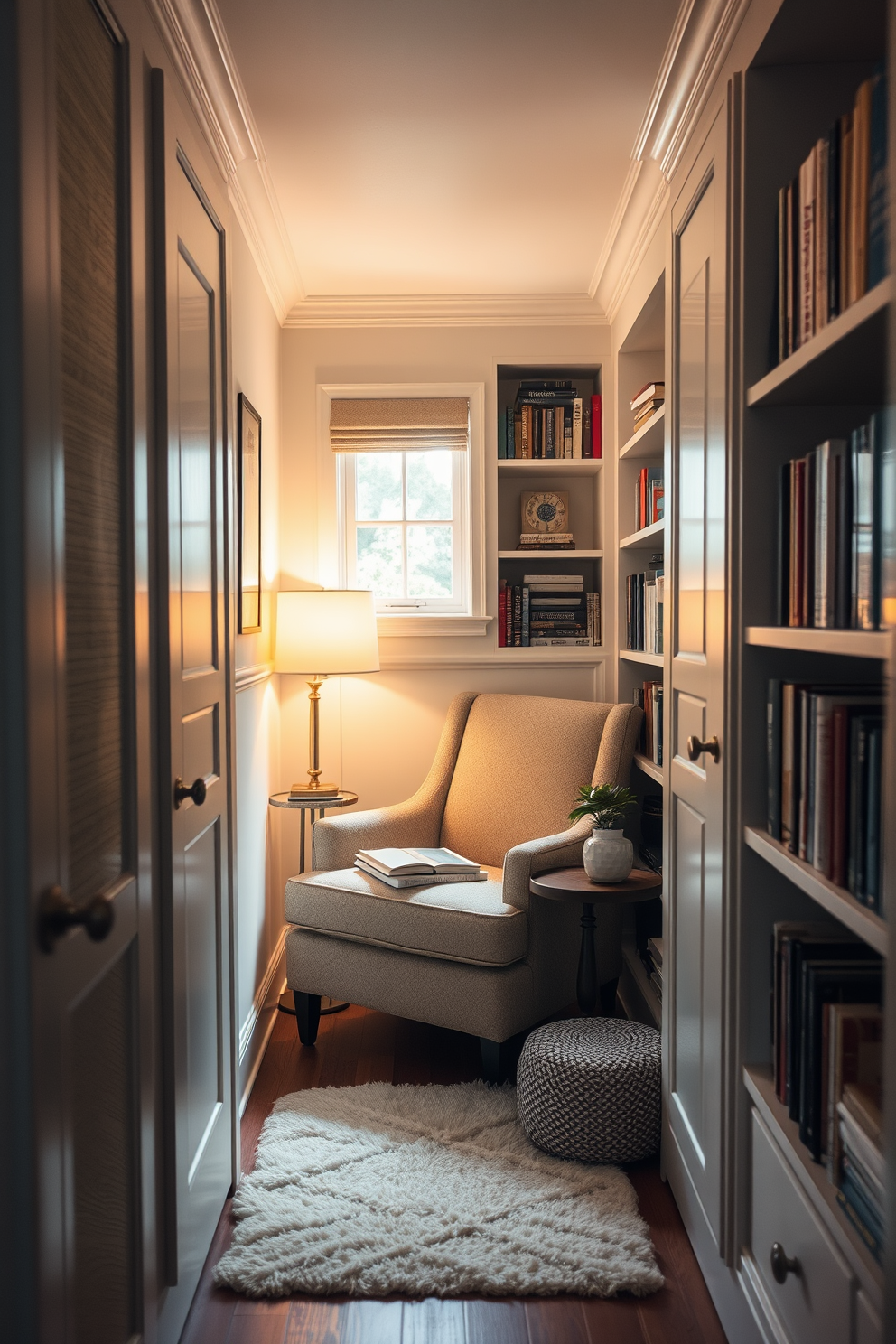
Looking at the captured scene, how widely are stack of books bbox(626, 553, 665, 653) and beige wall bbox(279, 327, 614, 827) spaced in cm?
35

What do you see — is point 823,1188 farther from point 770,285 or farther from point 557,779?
point 557,779

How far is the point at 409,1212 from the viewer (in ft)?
6.98

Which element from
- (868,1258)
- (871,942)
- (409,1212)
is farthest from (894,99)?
(409,1212)

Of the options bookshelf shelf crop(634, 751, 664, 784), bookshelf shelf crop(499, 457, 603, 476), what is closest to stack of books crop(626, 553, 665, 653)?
bookshelf shelf crop(634, 751, 664, 784)

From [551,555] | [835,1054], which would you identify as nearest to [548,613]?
[551,555]

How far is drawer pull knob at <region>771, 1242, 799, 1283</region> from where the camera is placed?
1.42 metres

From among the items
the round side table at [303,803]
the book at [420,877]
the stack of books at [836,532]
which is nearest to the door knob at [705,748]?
the stack of books at [836,532]

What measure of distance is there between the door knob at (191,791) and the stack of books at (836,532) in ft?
3.55

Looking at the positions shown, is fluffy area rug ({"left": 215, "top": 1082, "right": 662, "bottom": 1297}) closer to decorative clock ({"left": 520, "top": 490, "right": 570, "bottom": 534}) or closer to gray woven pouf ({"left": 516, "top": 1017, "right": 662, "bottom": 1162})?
gray woven pouf ({"left": 516, "top": 1017, "right": 662, "bottom": 1162})

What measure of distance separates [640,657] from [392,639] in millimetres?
1041

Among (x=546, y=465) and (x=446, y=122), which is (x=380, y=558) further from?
(x=446, y=122)

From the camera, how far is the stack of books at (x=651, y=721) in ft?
10.3

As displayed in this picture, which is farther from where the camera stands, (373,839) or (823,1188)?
(373,839)

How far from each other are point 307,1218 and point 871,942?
152 cm
